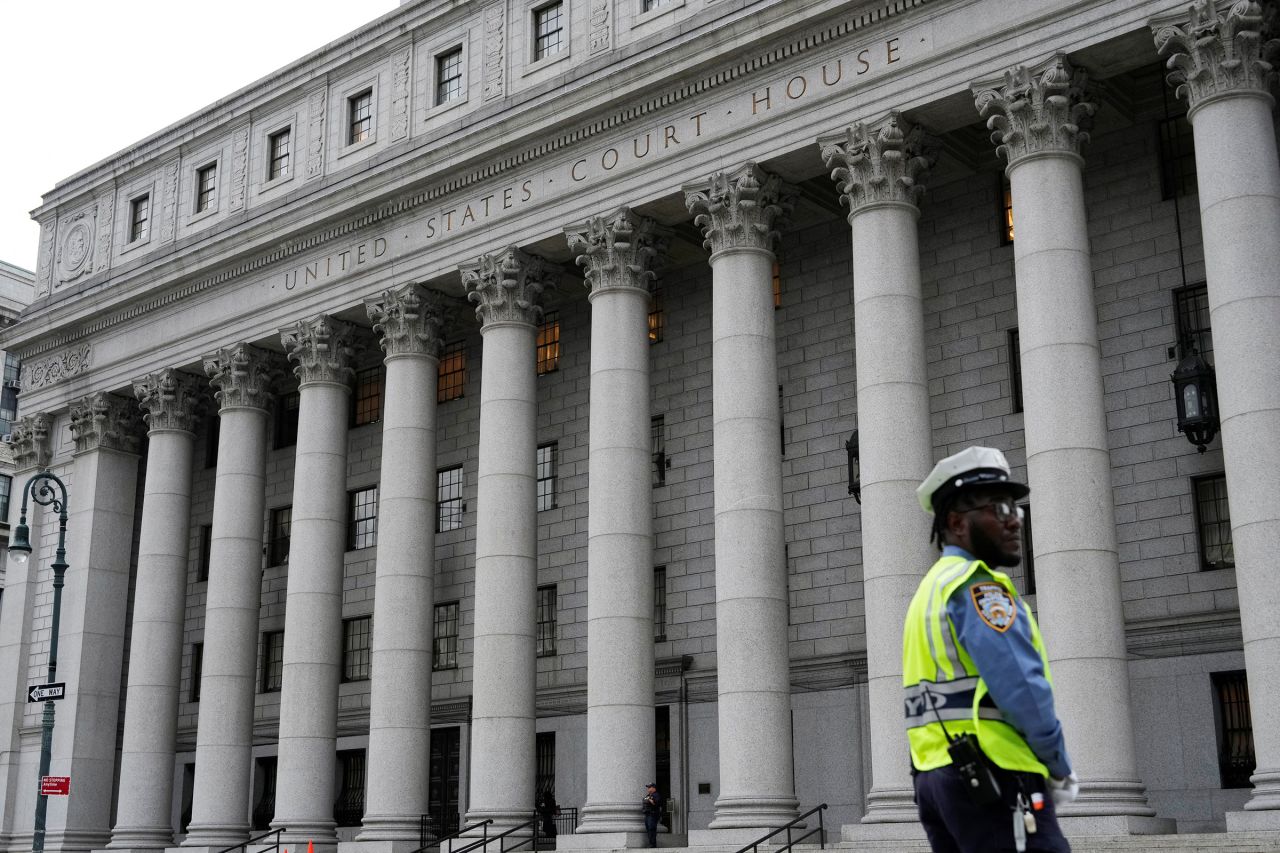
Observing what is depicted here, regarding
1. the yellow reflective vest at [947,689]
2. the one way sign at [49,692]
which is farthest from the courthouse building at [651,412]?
the yellow reflective vest at [947,689]

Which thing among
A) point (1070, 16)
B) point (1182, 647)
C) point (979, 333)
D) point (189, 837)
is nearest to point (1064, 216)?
point (1070, 16)

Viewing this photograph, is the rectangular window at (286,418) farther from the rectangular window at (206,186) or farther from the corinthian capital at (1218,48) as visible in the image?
the corinthian capital at (1218,48)

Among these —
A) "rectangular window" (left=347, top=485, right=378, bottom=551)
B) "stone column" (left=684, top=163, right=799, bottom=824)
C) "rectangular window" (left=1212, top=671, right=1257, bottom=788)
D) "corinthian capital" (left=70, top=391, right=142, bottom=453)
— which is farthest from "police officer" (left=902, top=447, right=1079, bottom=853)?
"corinthian capital" (left=70, top=391, right=142, bottom=453)

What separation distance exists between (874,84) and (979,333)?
235 inches

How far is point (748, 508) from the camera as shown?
2942cm

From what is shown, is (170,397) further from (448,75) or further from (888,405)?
(888,405)

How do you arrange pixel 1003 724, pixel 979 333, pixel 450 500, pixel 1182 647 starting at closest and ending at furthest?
pixel 1003 724, pixel 1182 647, pixel 979 333, pixel 450 500

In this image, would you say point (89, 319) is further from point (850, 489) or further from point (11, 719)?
point (850, 489)

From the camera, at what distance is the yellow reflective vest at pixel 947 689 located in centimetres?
656

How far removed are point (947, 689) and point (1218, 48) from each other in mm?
21958

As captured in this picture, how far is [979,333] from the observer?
32.4 meters

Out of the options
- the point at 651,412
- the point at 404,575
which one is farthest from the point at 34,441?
the point at 651,412

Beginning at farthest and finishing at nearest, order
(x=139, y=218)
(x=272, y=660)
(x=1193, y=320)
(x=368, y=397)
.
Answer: (x=139, y=218), (x=368, y=397), (x=272, y=660), (x=1193, y=320)

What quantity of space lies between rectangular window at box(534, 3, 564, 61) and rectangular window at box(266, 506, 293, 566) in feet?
50.7
